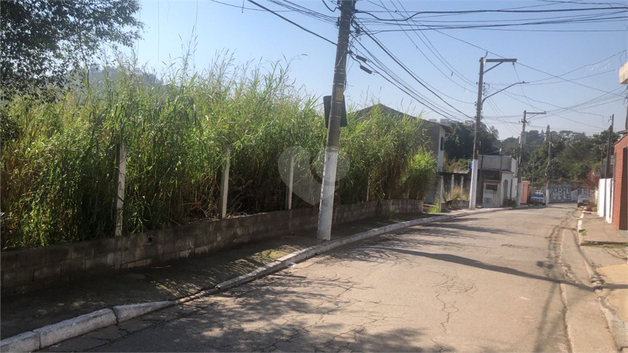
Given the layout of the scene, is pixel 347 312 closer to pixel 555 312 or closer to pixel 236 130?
pixel 555 312

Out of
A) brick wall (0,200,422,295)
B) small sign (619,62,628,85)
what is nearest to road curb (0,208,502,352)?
brick wall (0,200,422,295)

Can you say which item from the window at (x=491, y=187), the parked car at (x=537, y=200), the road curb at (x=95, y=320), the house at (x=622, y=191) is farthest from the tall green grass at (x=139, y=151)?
the parked car at (x=537, y=200)

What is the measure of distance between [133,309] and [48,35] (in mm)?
3665

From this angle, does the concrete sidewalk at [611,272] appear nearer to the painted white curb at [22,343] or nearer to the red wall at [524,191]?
the painted white curb at [22,343]

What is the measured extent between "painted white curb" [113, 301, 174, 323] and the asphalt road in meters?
0.10

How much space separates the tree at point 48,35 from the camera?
6.20m

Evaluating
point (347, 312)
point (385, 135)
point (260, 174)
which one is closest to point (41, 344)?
point (347, 312)

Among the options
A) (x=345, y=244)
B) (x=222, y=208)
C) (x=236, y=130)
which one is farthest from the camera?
(x=345, y=244)

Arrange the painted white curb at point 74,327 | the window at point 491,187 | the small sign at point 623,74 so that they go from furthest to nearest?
the window at point 491,187, the small sign at point 623,74, the painted white curb at point 74,327

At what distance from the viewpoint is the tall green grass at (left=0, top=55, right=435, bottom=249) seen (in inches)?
239

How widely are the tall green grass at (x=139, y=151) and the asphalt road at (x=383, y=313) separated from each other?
5.66 ft

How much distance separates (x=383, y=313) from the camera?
609 centimetres

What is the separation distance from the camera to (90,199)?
21.4ft

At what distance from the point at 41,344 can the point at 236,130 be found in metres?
5.71
